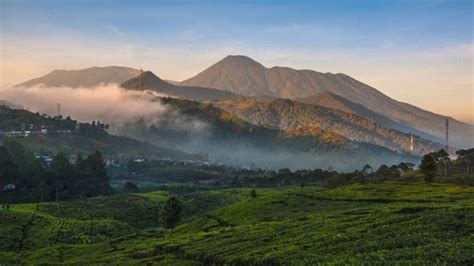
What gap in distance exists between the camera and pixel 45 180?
165m

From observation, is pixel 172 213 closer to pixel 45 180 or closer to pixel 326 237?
pixel 326 237

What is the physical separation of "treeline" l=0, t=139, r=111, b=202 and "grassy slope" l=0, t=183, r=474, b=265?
6525 centimetres

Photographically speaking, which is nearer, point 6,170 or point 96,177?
point 6,170

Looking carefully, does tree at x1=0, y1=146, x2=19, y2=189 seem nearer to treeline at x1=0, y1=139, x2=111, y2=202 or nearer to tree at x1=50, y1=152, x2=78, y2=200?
treeline at x1=0, y1=139, x2=111, y2=202

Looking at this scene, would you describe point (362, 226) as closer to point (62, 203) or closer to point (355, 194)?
point (355, 194)

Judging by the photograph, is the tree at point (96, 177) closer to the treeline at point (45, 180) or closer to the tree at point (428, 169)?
the treeline at point (45, 180)

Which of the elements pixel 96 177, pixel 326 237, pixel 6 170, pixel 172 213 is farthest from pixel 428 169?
pixel 6 170

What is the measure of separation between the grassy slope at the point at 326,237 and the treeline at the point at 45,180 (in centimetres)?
6525

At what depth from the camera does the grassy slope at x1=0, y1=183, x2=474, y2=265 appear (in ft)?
126

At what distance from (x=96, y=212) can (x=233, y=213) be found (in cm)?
5429

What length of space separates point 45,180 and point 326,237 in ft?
458

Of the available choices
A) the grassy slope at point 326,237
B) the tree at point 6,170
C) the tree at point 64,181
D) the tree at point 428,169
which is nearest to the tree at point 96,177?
the tree at point 64,181

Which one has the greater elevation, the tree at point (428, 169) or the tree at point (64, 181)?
the tree at point (428, 169)

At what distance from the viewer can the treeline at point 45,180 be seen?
156137 mm
